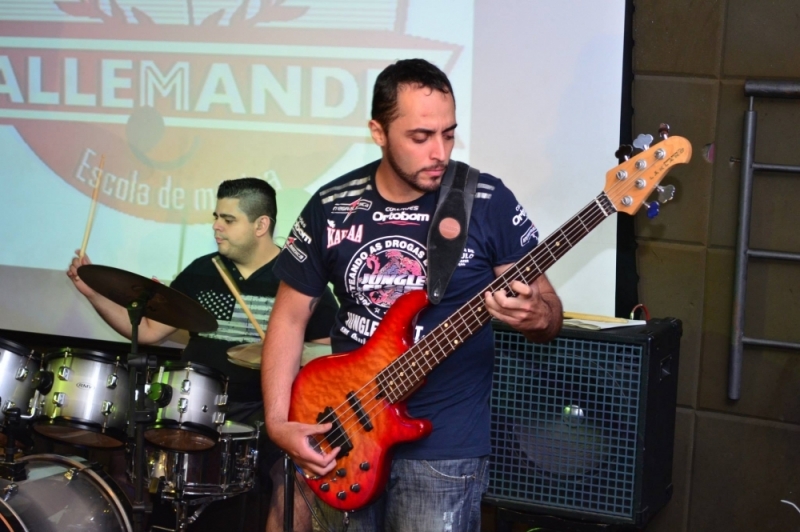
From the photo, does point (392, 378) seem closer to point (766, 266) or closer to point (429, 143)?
point (429, 143)

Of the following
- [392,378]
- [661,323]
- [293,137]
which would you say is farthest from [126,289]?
[661,323]

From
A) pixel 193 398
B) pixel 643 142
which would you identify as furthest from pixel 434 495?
pixel 193 398

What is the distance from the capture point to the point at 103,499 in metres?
3.18

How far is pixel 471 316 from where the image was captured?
223cm

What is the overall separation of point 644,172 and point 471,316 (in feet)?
1.73

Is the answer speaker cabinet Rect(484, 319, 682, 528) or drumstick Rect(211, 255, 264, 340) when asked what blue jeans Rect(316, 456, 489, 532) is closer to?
speaker cabinet Rect(484, 319, 682, 528)

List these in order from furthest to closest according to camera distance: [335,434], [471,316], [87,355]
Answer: [87,355] < [335,434] < [471,316]

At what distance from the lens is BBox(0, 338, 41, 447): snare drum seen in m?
3.37

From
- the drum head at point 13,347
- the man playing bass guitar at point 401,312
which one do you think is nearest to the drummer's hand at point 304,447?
the man playing bass guitar at point 401,312

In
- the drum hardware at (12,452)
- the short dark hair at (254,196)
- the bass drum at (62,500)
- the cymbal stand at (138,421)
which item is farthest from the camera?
the short dark hair at (254,196)

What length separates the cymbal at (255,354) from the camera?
10.9ft

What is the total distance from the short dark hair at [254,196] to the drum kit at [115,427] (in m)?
0.68

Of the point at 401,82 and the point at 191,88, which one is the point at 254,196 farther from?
the point at 401,82

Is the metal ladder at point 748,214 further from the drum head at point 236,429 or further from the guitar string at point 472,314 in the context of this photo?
the drum head at point 236,429
